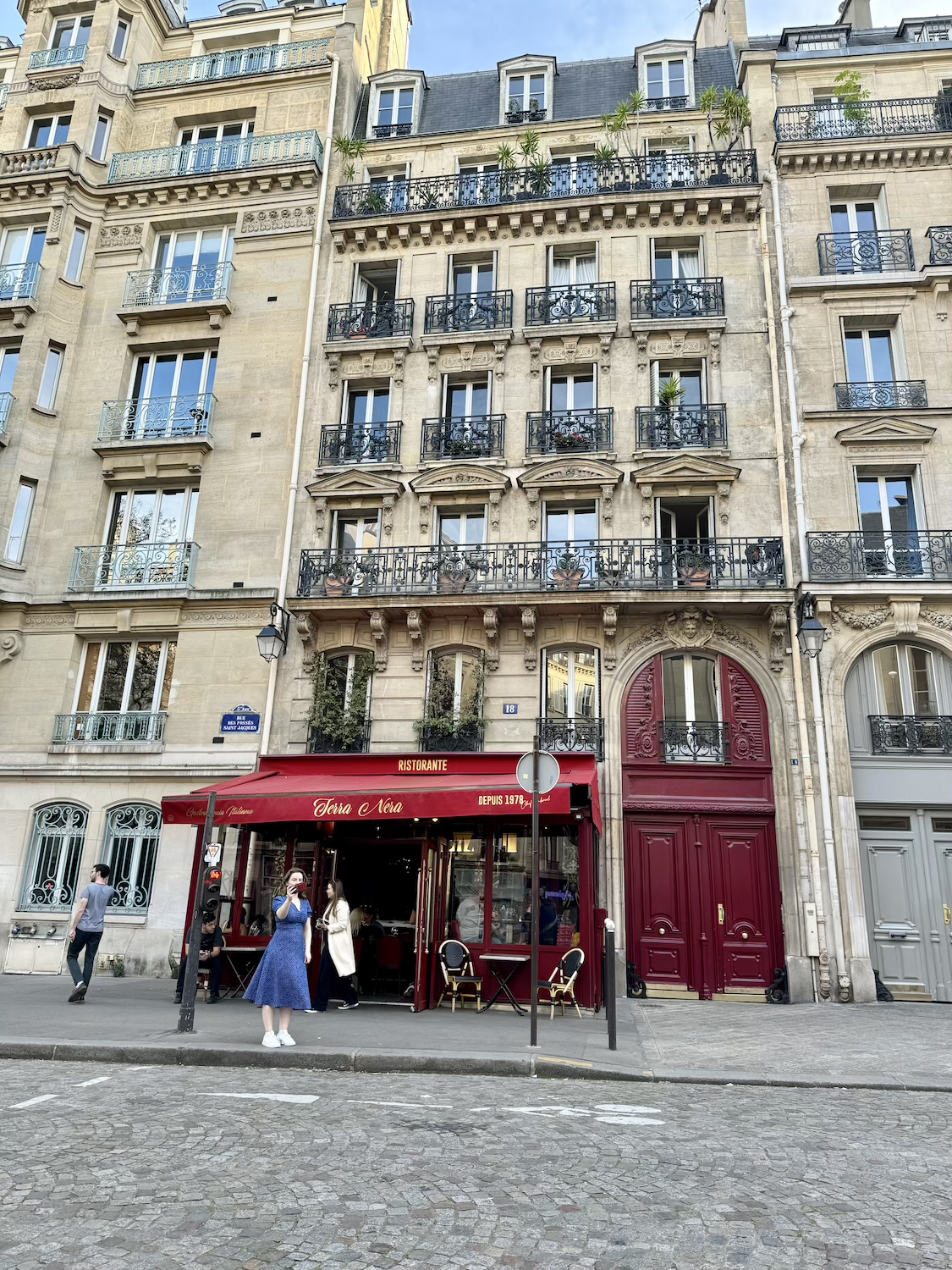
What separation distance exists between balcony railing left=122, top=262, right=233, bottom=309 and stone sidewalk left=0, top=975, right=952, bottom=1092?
45.0 feet

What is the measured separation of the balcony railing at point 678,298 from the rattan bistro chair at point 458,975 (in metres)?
12.2

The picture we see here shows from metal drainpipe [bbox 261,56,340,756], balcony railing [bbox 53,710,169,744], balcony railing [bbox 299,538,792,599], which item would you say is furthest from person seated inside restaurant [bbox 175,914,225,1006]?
balcony railing [bbox 299,538,792,599]

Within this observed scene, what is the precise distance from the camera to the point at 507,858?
12.4 meters

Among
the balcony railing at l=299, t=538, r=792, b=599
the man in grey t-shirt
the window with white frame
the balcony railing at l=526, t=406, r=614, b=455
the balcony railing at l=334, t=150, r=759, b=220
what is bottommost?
the man in grey t-shirt

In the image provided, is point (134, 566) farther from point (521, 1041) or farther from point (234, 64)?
point (234, 64)

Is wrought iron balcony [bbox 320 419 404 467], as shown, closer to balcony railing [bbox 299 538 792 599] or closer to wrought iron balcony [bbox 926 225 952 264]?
balcony railing [bbox 299 538 792 599]

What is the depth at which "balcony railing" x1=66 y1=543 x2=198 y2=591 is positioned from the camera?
1697 centimetres

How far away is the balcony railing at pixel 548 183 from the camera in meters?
18.1

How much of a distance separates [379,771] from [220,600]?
Result: 4873mm

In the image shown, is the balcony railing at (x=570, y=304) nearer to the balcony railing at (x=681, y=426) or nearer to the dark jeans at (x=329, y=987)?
the balcony railing at (x=681, y=426)

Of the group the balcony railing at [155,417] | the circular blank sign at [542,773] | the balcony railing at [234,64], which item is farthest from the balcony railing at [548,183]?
the circular blank sign at [542,773]

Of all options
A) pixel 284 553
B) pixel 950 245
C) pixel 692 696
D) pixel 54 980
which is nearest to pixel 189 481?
pixel 284 553

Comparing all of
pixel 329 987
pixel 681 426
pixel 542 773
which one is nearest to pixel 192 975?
pixel 329 987

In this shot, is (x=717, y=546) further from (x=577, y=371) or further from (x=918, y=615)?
(x=577, y=371)
